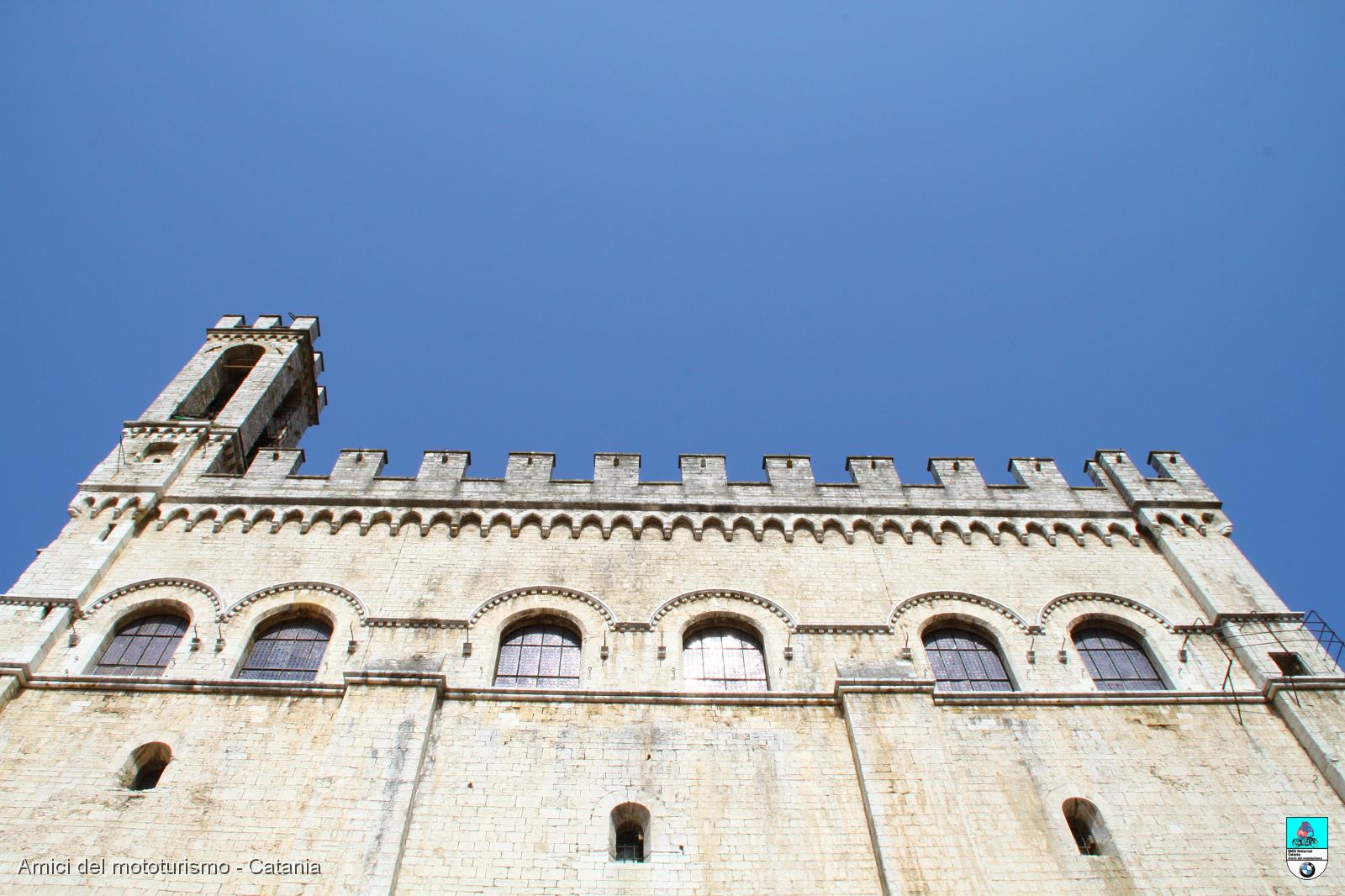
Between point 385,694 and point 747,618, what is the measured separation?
18.0 feet

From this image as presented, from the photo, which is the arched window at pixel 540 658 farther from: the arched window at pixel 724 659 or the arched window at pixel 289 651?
the arched window at pixel 289 651

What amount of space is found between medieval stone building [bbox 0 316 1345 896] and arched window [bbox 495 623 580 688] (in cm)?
5

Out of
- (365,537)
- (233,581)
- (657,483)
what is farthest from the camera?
(657,483)

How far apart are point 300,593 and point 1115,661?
13.0 m

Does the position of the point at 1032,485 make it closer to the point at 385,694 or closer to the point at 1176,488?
the point at 1176,488

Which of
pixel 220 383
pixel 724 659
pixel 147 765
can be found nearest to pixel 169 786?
pixel 147 765

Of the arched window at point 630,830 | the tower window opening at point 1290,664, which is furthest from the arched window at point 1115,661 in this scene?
the arched window at point 630,830

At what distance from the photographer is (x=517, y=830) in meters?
10.8

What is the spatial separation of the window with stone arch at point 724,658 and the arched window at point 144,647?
7.78 meters

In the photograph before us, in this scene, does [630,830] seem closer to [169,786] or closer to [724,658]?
[724,658]

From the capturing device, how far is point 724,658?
13.6 m

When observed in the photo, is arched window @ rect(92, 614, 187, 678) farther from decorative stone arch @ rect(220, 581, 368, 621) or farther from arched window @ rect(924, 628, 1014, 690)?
arched window @ rect(924, 628, 1014, 690)

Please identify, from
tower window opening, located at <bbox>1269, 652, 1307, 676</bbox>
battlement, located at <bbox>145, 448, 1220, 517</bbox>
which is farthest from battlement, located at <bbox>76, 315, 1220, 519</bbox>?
tower window opening, located at <bbox>1269, 652, 1307, 676</bbox>

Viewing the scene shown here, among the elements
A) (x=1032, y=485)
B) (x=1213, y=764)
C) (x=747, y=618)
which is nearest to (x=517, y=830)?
(x=747, y=618)
